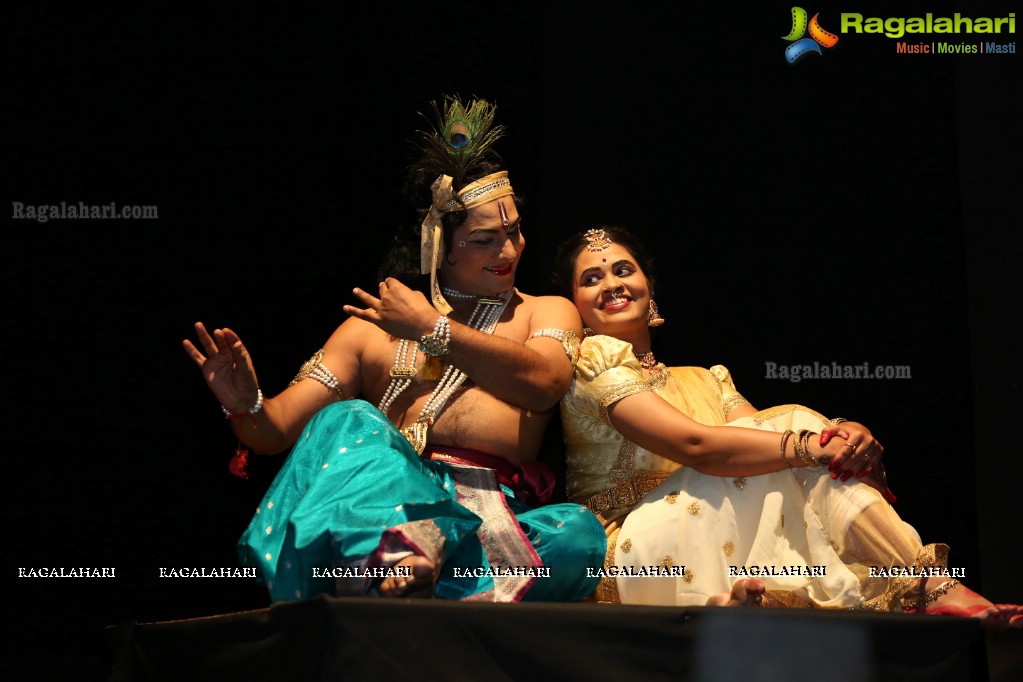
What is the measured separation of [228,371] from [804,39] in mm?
1945

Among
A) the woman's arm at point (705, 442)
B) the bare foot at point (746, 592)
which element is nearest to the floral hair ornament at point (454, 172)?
the woman's arm at point (705, 442)

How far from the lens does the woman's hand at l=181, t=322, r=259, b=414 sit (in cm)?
303

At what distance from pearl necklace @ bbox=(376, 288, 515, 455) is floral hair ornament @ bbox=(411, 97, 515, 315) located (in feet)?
0.29

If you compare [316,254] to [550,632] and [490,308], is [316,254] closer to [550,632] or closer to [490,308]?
[490,308]

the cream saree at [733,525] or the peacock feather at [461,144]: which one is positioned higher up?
the peacock feather at [461,144]

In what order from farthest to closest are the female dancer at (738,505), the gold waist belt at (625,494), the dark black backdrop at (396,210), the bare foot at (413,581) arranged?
1. the dark black backdrop at (396,210)
2. the gold waist belt at (625,494)
3. the female dancer at (738,505)
4. the bare foot at (413,581)

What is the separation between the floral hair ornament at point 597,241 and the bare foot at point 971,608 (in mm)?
1178

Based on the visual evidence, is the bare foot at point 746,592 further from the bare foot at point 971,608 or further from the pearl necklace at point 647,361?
the pearl necklace at point 647,361

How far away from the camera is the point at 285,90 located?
3.81 meters

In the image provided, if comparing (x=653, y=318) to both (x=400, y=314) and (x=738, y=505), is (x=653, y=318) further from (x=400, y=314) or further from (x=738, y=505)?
(x=400, y=314)

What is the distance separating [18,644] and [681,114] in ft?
7.83

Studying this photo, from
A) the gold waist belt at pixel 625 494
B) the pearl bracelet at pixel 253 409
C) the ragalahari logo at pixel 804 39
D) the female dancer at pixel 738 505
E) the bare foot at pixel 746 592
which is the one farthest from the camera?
the ragalahari logo at pixel 804 39

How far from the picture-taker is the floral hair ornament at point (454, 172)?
335 cm

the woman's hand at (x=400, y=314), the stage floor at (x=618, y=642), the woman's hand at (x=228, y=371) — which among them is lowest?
the stage floor at (x=618, y=642)
